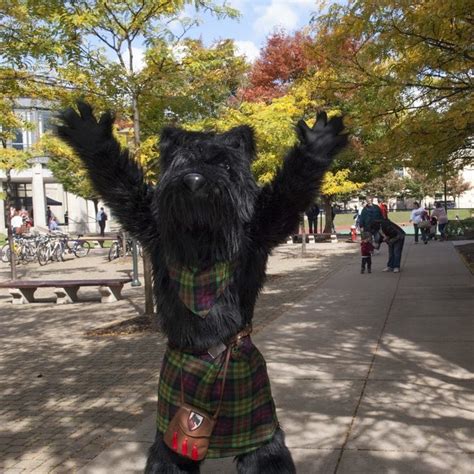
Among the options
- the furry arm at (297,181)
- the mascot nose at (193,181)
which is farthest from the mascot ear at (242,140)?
the mascot nose at (193,181)

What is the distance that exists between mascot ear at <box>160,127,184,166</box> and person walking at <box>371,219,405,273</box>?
36.0 feet

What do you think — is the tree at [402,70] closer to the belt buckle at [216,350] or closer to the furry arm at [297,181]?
the furry arm at [297,181]

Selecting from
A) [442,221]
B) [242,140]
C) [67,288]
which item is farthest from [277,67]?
[242,140]

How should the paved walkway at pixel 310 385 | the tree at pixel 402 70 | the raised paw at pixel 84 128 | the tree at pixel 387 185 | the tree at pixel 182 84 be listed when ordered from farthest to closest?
the tree at pixel 387 185
the tree at pixel 182 84
the tree at pixel 402 70
the paved walkway at pixel 310 385
the raised paw at pixel 84 128

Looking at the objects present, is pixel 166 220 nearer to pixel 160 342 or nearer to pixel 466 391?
pixel 466 391

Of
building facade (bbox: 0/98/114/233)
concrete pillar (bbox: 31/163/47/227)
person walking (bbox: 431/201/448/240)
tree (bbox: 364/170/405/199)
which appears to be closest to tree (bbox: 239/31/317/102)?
person walking (bbox: 431/201/448/240)

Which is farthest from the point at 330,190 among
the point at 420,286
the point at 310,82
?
the point at 310,82

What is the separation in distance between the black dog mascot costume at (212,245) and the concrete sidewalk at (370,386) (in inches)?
53.1

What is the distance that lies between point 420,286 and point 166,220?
9.28 m

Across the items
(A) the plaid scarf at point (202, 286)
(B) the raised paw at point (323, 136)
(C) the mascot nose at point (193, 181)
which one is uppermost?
(B) the raised paw at point (323, 136)

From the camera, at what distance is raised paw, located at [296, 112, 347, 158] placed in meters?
2.66

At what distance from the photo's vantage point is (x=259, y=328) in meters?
7.98

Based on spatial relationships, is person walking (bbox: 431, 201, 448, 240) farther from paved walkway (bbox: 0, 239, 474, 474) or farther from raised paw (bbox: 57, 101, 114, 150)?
raised paw (bbox: 57, 101, 114, 150)

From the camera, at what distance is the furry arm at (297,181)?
105 inches
